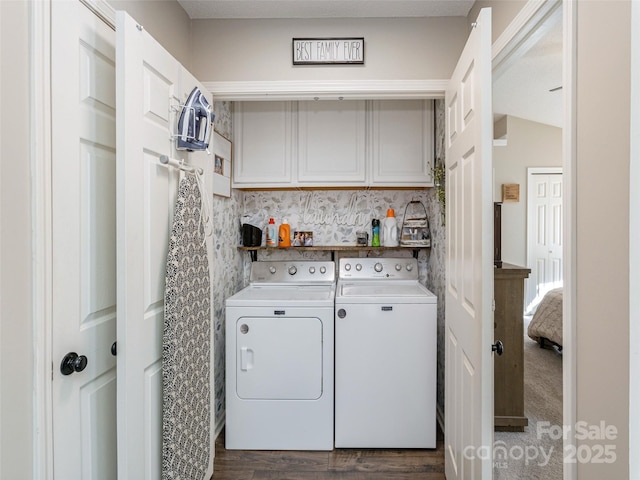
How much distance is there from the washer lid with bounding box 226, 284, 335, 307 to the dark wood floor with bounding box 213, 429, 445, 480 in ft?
2.98

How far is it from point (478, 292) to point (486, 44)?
2.79ft

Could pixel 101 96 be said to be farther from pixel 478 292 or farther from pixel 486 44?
pixel 478 292

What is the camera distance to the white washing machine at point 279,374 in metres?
2.31

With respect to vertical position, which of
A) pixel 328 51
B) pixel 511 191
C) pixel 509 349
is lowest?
pixel 509 349

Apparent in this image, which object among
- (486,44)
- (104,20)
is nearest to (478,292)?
(486,44)

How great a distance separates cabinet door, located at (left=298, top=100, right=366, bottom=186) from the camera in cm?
274

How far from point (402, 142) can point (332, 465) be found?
2.14 metres

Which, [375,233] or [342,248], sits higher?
[375,233]

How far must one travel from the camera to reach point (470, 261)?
4.83ft

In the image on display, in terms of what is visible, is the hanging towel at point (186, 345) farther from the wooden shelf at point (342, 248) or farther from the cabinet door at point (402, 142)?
the cabinet door at point (402, 142)

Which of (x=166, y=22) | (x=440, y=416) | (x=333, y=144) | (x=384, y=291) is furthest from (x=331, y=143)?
(x=440, y=416)

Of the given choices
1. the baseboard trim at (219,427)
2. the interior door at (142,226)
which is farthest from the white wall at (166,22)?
the baseboard trim at (219,427)

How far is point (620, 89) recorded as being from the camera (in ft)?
2.74

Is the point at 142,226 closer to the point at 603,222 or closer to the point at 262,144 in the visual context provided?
the point at 603,222
